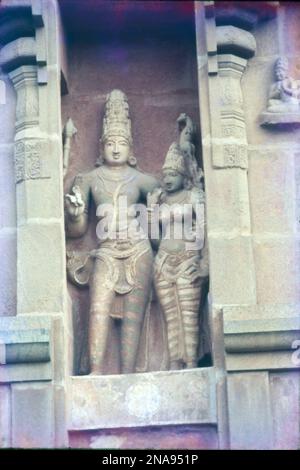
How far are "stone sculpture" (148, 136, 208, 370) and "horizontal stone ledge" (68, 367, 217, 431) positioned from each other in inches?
8.2

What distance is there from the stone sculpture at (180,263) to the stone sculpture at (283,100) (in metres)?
0.63

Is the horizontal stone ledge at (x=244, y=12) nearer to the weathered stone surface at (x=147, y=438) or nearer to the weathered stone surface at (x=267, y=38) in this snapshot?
the weathered stone surface at (x=267, y=38)

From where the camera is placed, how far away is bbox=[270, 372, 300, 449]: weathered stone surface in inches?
462

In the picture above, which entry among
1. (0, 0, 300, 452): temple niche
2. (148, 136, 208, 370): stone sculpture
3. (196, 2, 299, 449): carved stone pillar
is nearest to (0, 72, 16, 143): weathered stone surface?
(0, 0, 300, 452): temple niche

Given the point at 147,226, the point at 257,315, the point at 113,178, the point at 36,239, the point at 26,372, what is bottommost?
the point at 26,372

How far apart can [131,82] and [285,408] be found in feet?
8.28

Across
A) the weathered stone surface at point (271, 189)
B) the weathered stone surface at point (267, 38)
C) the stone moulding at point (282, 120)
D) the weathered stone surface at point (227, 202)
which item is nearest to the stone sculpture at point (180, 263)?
the weathered stone surface at point (227, 202)

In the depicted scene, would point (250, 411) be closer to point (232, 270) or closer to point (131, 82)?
point (232, 270)

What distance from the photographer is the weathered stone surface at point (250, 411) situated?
460 inches

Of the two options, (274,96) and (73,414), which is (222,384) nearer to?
(73,414)

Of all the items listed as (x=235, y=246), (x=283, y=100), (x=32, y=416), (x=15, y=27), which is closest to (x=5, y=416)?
(x=32, y=416)

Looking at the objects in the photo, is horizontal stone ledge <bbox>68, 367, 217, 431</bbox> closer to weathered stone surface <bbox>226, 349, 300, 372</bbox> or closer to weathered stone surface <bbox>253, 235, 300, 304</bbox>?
weathered stone surface <bbox>226, 349, 300, 372</bbox>

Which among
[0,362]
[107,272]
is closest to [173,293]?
[107,272]

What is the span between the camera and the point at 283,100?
41.0 feet
